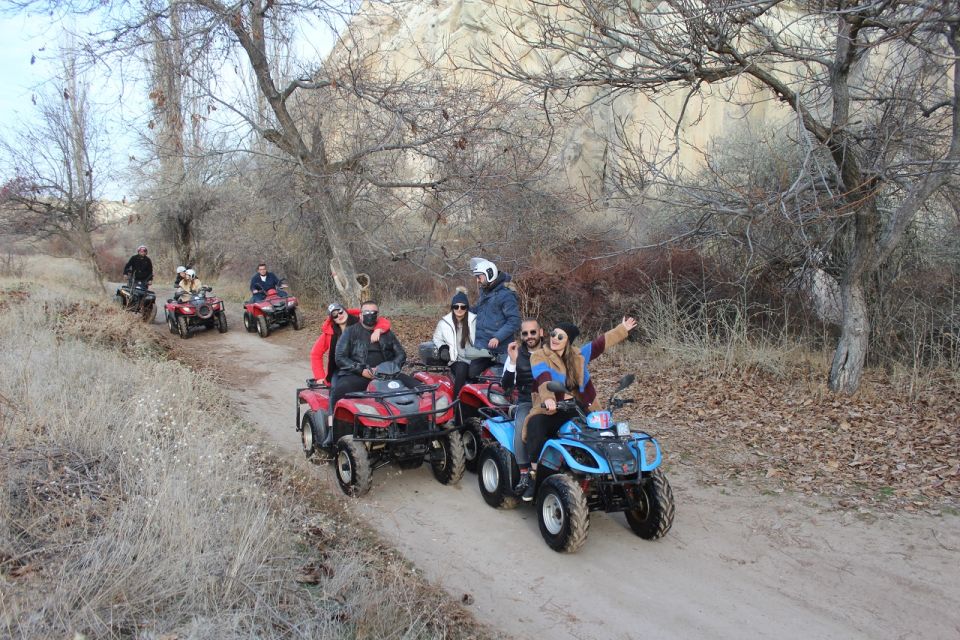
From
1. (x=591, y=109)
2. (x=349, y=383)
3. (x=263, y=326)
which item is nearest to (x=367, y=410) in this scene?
(x=349, y=383)

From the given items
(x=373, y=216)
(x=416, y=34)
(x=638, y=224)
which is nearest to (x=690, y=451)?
(x=638, y=224)

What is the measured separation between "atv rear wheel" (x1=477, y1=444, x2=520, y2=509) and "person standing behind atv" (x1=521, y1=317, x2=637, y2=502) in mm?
228

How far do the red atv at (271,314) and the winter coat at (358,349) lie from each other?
30.3ft

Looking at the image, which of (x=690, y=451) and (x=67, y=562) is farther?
(x=690, y=451)

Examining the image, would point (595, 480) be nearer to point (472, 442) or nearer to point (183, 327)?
point (472, 442)

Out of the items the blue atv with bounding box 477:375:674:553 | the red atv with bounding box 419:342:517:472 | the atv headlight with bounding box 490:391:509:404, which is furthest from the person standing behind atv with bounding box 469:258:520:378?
the blue atv with bounding box 477:375:674:553

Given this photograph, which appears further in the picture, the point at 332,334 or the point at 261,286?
the point at 261,286

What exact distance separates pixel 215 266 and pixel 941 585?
27.7 m

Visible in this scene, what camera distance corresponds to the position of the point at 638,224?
14.7 m

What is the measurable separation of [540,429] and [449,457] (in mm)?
1341

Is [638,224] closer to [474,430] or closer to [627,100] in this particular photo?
[474,430]

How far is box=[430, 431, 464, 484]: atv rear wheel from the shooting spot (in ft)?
21.1

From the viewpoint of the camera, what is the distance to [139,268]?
1661 cm

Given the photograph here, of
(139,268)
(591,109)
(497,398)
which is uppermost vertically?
(591,109)
